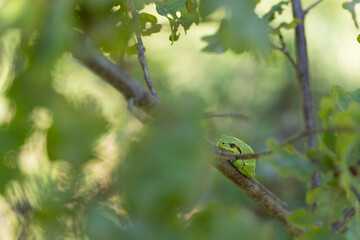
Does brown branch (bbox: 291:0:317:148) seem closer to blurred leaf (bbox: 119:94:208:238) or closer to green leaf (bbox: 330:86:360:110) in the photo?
green leaf (bbox: 330:86:360:110)

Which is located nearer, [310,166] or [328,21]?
[310,166]

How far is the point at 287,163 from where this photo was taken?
0.68 metres

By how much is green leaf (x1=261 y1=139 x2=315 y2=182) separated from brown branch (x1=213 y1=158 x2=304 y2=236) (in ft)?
0.79

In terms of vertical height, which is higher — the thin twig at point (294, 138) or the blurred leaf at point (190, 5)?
the blurred leaf at point (190, 5)

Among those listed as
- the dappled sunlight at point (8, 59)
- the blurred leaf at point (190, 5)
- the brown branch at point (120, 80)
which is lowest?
the brown branch at point (120, 80)

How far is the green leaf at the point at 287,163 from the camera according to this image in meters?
0.68

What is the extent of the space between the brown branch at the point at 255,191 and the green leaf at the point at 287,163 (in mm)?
241

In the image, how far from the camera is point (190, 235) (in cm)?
50

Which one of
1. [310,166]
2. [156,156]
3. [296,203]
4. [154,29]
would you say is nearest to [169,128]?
[156,156]

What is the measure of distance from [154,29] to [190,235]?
613mm

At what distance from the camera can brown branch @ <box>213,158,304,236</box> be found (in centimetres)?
99

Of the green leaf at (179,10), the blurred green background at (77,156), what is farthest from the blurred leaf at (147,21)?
the blurred green background at (77,156)

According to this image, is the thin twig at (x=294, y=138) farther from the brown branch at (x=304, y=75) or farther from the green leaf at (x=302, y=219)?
the brown branch at (x=304, y=75)

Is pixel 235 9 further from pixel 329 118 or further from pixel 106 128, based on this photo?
pixel 329 118
